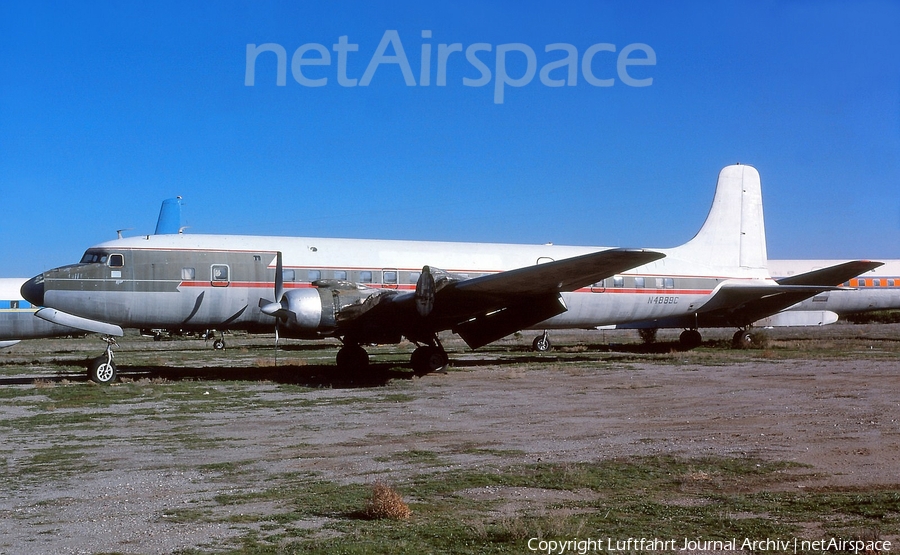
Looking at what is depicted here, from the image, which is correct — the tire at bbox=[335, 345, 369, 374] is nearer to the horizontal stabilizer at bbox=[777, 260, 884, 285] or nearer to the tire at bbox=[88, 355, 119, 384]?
the tire at bbox=[88, 355, 119, 384]

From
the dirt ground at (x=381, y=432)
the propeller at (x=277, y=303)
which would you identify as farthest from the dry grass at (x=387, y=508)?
the propeller at (x=277, y=303)

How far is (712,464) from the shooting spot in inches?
308

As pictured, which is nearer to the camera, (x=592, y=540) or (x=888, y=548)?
(x=888, y=548)

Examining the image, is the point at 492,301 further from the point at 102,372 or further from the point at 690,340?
the point at 690,340

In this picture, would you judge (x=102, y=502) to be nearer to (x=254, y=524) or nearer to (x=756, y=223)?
(x=254, y=524)

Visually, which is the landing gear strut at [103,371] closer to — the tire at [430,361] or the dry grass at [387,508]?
the tire at [430,361]

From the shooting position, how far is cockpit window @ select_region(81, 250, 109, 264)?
695 inches

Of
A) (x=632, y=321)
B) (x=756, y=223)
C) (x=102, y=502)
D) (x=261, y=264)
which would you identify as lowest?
(x=102, y=502)

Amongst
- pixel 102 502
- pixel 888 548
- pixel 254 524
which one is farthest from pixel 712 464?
pixel 102 502

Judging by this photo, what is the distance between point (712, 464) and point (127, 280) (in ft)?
46.7

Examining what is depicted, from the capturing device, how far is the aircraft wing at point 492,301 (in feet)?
51.7

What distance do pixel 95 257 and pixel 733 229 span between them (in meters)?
19.7

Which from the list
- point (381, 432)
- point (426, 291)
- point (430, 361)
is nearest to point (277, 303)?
point (426, 291)

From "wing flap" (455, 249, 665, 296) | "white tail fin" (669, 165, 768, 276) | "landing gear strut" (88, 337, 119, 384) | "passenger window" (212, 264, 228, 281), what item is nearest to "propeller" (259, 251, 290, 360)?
"passenger window" (212, 264, 228, 281)
